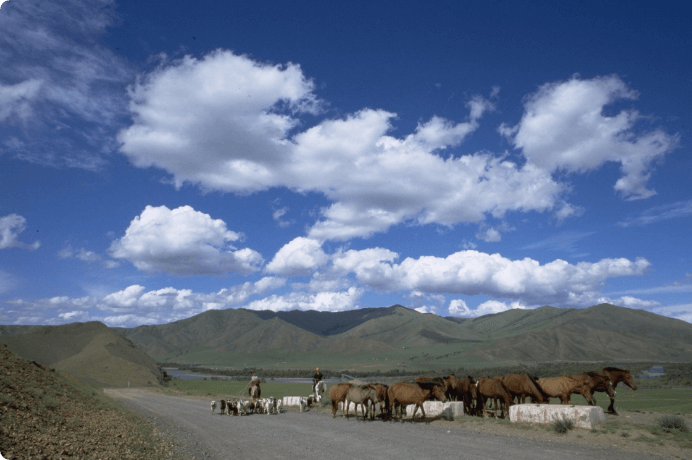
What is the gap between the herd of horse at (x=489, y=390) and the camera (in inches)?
778

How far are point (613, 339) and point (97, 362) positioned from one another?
7011 inches

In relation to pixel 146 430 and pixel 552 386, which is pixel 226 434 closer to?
pixel 146 430

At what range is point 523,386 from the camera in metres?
20.9

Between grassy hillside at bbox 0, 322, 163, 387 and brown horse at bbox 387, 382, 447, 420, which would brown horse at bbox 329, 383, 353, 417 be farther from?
grassy hillside at bbox 0, 322, 163, 387

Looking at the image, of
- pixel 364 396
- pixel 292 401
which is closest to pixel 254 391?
pixel 292 401

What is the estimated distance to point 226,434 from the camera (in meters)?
18.8

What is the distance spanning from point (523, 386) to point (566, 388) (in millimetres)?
1942

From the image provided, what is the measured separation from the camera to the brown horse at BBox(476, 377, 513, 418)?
70.9 feet

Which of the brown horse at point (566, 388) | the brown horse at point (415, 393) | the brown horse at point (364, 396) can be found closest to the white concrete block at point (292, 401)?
the brown horse at point (364, 396)

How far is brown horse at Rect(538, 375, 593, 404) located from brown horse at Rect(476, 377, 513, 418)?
1.96m

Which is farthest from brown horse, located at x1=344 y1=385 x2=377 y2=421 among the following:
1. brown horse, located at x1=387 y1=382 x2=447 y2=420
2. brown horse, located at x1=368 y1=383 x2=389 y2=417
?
brown horse, located at x1=387 y1=382 x2=447 y2=420

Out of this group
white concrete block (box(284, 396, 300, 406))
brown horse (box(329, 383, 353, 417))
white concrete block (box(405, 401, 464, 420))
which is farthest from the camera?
white concrete block (box(284, 396, 300, 406))

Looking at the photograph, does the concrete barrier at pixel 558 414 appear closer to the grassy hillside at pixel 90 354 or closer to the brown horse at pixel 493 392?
the brown horse at pixel 493 392

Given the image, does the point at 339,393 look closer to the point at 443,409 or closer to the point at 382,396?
the point at 382,396
